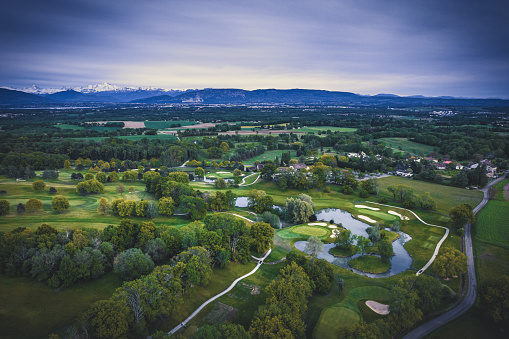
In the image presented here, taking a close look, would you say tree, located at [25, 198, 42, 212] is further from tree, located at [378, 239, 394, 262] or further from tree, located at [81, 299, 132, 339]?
tree, located at [378, 239, 394, 262]

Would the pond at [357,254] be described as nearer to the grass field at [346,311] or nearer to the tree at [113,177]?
the grass field at [346,311]

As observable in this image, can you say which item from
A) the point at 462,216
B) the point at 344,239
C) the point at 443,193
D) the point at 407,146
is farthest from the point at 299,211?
the point at 407,146

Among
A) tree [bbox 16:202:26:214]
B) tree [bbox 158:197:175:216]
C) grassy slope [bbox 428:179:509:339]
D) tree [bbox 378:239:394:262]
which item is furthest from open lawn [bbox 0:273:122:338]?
tree [bbox 378:239:394:262]

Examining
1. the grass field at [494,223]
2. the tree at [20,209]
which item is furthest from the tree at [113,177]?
the grass field at [494,223]

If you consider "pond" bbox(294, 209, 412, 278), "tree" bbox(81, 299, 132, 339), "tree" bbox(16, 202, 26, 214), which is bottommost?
"pond" bbox(294, 209, 412, 278)

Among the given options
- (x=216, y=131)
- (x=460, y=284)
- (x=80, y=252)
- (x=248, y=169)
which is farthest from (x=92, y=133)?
(x=460, y=284)

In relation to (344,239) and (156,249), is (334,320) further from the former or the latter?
(156,249)
